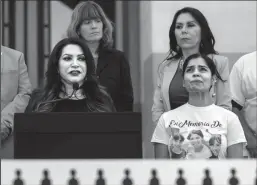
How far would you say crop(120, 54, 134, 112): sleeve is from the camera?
252cm

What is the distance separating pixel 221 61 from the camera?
8.09 feet

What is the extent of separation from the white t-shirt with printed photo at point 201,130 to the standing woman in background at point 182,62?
0.18 meters

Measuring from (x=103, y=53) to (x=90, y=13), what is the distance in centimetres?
18

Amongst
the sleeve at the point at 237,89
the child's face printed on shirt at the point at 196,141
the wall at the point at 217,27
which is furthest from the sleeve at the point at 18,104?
the wall at the point at 217,27

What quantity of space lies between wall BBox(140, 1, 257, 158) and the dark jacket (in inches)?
44.1

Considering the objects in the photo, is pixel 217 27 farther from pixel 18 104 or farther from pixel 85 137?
pixel 85 137

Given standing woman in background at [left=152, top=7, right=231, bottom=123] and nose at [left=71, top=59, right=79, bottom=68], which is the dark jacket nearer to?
standing woman in background at [left=152, top=7, right=231, bottom=123]

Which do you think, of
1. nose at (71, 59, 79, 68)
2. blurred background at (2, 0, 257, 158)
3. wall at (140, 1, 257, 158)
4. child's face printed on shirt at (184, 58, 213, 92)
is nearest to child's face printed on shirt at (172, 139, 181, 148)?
child's face printed on shirt at (184, 58, 213, 92)

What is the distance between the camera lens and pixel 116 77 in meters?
2.56

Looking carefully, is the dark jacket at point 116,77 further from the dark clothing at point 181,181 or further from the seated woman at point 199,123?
the dark clothing at point 181,181

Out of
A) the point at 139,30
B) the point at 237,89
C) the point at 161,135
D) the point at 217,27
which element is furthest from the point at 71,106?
the point at 139,30

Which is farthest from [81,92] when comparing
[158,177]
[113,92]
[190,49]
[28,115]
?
[158,177]

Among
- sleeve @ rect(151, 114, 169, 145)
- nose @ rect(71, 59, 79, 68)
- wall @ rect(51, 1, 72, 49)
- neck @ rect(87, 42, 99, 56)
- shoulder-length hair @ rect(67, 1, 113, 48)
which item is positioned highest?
wall @ rect(51, 1, 72, 49)

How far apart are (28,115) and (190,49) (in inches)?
48.8
